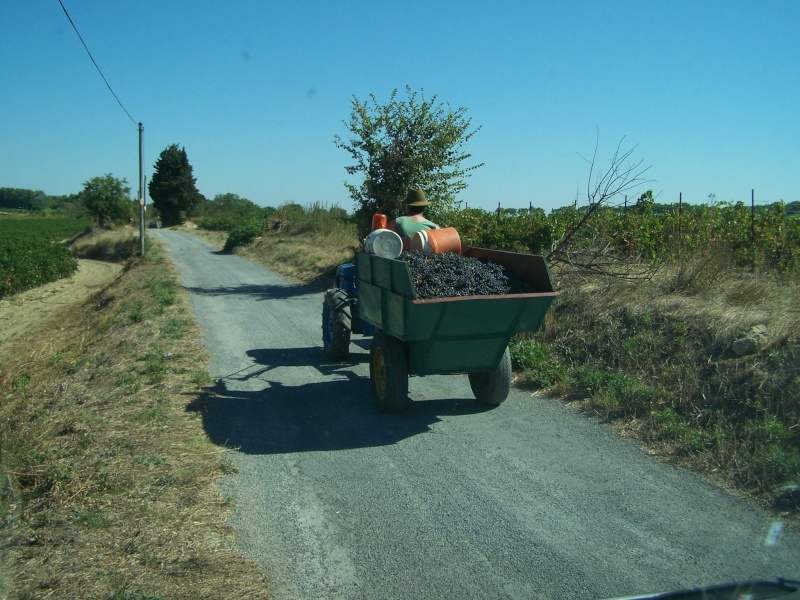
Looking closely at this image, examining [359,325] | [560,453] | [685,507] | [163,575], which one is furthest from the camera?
[359,325]

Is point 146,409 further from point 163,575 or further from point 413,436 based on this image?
point 163,575

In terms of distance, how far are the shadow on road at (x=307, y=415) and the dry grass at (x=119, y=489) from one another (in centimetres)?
28

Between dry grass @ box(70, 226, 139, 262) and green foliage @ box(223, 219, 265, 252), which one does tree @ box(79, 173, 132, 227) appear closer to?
dry grass @ box(70, 226, 139, 262)

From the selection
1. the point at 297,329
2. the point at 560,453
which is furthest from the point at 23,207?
the point at 560,453

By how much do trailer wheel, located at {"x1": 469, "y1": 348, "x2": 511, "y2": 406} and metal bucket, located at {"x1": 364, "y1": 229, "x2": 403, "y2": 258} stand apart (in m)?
1.55

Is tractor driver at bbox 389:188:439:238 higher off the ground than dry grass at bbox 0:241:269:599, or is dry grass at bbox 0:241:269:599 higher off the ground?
tractor driver at bbox 389:188:439:238

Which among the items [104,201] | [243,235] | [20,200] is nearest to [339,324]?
[243,235]

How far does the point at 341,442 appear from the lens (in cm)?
626

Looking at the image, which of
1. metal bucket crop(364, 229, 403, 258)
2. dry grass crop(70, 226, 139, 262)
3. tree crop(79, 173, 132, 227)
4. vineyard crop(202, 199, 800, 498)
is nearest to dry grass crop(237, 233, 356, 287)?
vineyard crop(202, 199, 800, 498)

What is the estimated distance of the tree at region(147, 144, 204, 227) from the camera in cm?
8169

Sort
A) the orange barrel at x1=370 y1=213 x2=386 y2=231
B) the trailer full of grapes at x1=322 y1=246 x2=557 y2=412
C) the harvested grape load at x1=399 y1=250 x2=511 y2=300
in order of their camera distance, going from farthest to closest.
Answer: the orange barrel at x1=370 y1=213 x2=386 y2=231, the harvested grape load at x1=399 y1=250 x2=511 y2=300, the trailer full of grapes at x1=322 y1=246 x2=557 y2=412

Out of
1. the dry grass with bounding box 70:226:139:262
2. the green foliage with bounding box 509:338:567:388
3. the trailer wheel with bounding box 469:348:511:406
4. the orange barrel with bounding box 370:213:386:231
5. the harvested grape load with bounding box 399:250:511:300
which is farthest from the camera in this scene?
the dry grass with bounding box 70:226:139:262

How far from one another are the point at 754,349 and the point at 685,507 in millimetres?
2803

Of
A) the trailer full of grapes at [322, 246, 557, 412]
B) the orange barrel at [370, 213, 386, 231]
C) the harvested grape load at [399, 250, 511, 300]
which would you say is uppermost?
the orange barrel at [370, 213, 386, 231]
